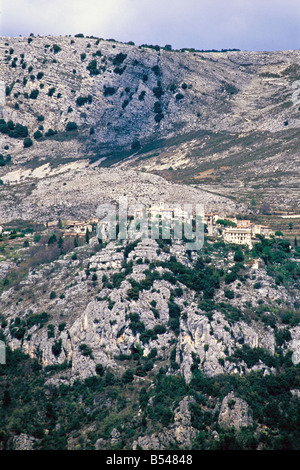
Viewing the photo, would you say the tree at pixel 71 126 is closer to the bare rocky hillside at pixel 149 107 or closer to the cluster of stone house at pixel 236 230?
the bare rocky hillside at pixel 149 107

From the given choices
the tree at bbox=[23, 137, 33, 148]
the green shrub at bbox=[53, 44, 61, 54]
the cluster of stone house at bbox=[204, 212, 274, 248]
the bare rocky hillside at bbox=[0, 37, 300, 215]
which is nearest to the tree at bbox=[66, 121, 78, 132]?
the bare rocky hillside at bbox=[0, 37, 300, 215]

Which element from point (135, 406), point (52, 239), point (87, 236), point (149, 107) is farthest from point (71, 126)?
point (135, 406)

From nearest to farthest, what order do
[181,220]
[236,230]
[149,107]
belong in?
[236,230] < [181,220] < [149,107]

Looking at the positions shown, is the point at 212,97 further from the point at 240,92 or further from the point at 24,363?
the point at 24,363

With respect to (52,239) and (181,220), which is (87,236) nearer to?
(52,239)

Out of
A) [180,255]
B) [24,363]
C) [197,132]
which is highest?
[197,132]

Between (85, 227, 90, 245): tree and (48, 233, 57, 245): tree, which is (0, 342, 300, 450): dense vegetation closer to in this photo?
(85, 227, 90, 245): tree

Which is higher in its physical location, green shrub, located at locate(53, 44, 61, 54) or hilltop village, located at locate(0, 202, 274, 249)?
green shrub, located at locate(53, 44, 61, 54)

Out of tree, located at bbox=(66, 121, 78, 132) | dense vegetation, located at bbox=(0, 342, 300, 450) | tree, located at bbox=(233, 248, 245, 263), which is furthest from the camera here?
tree, located at bbox=(66, 121, 78, 132)
